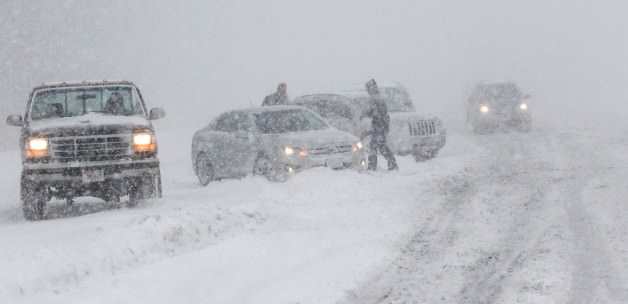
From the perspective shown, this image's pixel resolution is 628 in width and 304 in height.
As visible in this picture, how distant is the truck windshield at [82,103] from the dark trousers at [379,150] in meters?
5.09

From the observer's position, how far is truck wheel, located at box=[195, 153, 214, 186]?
1702cm

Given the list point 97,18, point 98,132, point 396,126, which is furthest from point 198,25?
point 98,132

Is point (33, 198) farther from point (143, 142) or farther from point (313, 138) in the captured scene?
point (313, 138)

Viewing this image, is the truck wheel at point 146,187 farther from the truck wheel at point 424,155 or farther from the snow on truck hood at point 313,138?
the truck wheel at point 424,155

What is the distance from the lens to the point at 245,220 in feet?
36.0

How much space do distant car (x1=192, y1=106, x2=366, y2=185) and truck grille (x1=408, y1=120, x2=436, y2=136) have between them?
299 cm

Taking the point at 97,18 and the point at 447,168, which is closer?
the point at 447,168

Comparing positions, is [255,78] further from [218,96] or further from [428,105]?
[428,105]

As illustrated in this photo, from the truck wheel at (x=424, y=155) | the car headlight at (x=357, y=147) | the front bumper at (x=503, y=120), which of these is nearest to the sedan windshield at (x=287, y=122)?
the car headlight at (x=357, y=147)

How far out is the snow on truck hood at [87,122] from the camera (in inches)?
486

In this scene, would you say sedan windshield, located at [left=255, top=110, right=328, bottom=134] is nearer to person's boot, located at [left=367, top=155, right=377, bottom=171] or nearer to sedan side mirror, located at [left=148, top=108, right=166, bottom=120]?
person's boot, located at [left=367, top=155, right=377, bottom=171]

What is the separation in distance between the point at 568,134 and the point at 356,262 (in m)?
18.6

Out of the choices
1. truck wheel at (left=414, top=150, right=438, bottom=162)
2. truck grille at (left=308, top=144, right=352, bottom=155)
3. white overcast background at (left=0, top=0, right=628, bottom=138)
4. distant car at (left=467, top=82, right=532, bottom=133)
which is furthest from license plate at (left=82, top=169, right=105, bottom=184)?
white overcast background at (left=0, top=0, right=628, bottom=138)

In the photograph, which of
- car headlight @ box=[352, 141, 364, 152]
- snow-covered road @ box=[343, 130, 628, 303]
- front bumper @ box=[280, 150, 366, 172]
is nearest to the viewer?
snow-covered road @ box=[343, 130, 628, 303]
